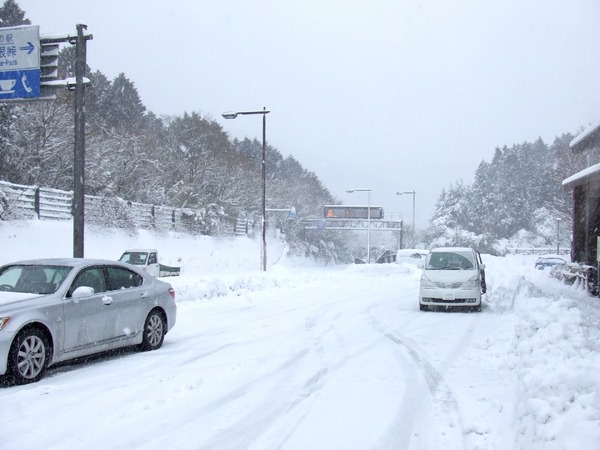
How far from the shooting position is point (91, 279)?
26.5 feet

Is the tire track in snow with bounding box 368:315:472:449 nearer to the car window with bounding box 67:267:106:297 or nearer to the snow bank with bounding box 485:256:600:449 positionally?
the snow bank with bounding box 485:256:600:449

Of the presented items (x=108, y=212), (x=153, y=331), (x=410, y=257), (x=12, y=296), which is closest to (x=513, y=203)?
(x=410, y=257)

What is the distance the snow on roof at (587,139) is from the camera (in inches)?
636

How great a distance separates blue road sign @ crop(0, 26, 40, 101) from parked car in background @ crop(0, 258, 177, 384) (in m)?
7.11

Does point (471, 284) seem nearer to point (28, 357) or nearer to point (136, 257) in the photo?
point (28, 357)

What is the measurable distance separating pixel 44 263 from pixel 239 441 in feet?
15.1

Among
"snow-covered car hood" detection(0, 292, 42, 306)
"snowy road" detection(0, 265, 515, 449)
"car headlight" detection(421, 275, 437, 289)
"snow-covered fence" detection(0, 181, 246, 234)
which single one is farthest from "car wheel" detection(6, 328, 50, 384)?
"snow-covered fence" detection(0, 181, 246, 234)

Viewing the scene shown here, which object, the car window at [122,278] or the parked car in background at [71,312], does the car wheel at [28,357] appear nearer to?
the parked car in background at [71,312]

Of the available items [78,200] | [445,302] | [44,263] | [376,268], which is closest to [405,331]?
[445,302]

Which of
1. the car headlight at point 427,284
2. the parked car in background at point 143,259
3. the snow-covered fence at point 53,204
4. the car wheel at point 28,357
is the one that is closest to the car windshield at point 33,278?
the car wheel at point 28,357

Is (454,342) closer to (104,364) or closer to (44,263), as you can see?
(104,364)

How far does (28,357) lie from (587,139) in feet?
A: 54.1

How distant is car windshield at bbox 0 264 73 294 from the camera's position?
7461 mm

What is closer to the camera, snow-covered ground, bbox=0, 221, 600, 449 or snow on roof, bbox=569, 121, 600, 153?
snow-covered ground, bbox=0, 221, 600, 449
